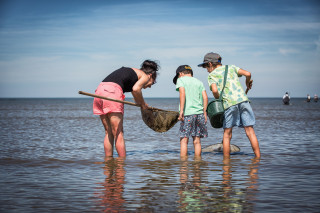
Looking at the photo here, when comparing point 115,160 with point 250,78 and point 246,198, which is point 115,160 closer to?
point 250,78

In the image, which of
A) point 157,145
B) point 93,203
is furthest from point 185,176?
point 157,145

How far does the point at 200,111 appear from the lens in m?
6.68

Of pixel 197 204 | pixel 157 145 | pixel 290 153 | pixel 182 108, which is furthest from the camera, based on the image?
pixel 157 145

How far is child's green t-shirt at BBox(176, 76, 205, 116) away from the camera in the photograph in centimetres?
661

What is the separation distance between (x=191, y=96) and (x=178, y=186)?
2.27 m

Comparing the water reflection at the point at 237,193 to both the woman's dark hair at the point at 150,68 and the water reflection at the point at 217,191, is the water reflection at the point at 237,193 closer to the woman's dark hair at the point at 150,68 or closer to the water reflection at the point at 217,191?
the water reflection at the point at 217,191

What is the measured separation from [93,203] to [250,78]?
3.72m

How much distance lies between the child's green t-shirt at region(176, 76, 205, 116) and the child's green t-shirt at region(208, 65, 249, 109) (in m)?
0.27

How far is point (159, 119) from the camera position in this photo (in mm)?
7215

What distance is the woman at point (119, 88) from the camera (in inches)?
231

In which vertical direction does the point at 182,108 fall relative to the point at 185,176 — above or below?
above

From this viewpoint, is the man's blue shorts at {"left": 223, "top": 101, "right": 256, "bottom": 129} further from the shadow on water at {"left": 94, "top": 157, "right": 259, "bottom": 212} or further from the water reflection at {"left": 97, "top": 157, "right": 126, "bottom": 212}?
the water reflection at {"left": 97, "top": 157, "right": 126, "bottom": 212}

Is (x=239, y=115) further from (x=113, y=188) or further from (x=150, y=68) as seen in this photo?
(x=113, y=188)

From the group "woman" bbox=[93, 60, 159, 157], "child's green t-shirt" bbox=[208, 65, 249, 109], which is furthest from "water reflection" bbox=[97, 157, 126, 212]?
"child's green t-shirt" bbox=[208, 65, 249, 109]
